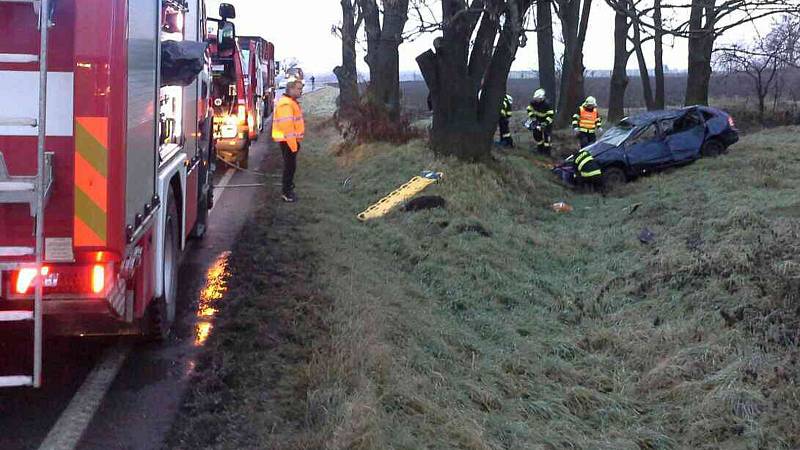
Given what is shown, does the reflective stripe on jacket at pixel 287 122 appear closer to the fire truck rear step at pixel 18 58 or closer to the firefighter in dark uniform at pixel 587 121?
the firefighter in dark uniform at pixel 587 121

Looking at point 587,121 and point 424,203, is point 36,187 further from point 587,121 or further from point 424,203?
point 587,121

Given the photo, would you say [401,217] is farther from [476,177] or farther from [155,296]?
[155,296]

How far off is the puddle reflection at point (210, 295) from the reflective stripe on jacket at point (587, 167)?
304 inches

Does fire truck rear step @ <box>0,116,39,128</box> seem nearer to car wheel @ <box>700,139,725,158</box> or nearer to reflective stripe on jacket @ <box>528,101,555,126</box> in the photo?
car wheel @ <box>700,139,725,158</box>

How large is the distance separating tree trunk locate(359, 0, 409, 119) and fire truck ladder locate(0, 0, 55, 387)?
14.9m

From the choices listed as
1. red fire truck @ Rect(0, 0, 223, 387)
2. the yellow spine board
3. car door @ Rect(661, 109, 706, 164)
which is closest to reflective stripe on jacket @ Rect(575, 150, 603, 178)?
car door @ Rect(661, 109, 706, 164)

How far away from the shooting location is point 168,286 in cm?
652

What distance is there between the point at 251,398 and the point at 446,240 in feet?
16.8

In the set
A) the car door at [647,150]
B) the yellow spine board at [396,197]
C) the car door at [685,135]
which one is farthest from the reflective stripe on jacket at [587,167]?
the yellow spine board at [396,197]

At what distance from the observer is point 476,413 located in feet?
17.1

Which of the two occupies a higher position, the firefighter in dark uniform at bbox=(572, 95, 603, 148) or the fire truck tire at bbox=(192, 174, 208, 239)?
the firefighter in dark uniform at bbox=(572, 95, 603, 148)

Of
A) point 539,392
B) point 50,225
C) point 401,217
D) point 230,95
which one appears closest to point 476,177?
point 401,217

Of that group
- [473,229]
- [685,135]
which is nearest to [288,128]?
[473,229]

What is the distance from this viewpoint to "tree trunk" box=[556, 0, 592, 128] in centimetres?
2523
